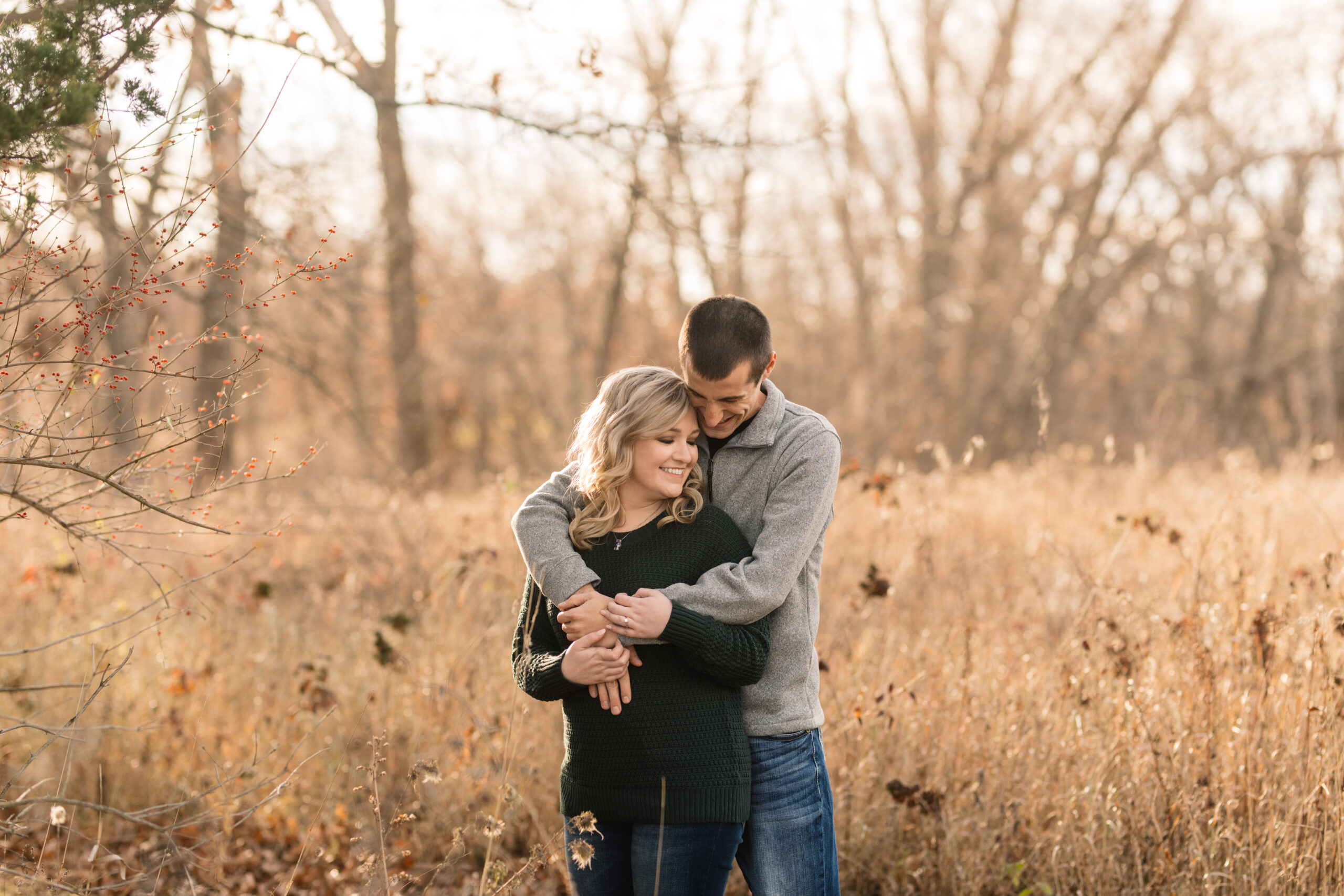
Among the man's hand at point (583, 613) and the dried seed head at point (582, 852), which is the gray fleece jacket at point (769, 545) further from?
the dried seed head at point (582, 852)

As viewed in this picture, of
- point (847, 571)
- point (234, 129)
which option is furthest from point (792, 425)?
point (847, 571)

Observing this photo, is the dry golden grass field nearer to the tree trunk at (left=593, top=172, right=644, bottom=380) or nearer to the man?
the man

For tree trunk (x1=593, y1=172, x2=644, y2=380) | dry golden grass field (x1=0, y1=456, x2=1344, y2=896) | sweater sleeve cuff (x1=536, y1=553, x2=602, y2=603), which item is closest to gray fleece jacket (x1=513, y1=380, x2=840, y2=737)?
sweater sleeve cuff (x1=536, y1=553, x2=602, y2=603)

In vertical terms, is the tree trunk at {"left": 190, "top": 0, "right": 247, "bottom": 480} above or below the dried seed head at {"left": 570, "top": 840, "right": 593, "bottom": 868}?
above

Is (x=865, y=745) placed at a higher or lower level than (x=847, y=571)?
lower

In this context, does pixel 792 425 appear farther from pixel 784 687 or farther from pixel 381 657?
pixel 381 657

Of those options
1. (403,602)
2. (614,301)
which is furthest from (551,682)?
(614,301)

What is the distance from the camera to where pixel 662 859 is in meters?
2.28

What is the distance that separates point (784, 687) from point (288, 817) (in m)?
2.85

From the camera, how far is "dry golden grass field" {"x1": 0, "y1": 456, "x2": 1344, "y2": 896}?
10.00 feet

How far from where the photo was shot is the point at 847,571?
235 inches

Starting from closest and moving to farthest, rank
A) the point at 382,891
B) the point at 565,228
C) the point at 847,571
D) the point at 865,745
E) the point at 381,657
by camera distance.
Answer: the point at 382,891, the point at 865,745, the point at 381,657, the point at 847,571, the point at 565,228

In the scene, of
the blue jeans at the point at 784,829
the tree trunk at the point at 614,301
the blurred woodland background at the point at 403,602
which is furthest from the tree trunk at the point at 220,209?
the tree trunk at the point at 614,301

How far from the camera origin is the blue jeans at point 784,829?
2420 mm
